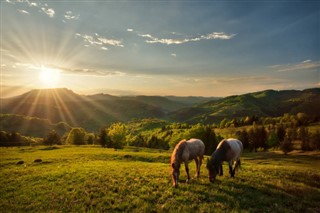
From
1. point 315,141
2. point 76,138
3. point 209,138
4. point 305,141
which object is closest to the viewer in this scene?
point 209,138

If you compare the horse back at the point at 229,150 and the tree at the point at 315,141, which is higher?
the horse back at the point at 229,150

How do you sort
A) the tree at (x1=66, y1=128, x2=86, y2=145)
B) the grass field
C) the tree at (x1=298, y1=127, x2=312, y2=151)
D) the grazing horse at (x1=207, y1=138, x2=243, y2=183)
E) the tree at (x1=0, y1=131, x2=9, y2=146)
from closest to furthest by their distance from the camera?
the grass field
the grazing horse at (x1=207, y1=138, x2=243, y2=183)
the tree at (x1=298, y1=127, x2=312, y2=151)
the tree at (x1=0, y1=131, x2=9, y2=146)
the tree at (x1=66, y1=128, x2=86, y2=145)

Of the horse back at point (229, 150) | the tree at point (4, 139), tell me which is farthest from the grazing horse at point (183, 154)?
the tree at point (4, 139)

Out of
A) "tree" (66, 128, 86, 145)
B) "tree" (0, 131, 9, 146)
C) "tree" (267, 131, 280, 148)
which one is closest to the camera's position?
"tree" (267, 131, 280, 148)

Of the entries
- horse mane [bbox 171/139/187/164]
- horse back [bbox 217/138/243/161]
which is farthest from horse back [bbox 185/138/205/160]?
horse back [bbox 217/138/243/161]

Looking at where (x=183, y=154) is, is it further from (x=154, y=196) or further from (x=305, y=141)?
(x=305, y=141)

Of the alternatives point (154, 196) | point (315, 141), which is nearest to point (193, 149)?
point (154, 196)

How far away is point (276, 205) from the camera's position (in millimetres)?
13531

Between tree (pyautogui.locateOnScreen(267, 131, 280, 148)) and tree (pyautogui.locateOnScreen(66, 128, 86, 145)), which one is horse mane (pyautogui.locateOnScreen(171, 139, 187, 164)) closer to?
tree (pyautogui.locateOnScreen(267, 131, 280, 148))

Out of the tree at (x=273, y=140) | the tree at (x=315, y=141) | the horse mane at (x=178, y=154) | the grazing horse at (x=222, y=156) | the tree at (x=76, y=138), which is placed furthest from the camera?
the tree at (x=76, y=138)

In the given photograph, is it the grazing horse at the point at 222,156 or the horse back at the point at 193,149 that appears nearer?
the grazing horse at the point at 222,156

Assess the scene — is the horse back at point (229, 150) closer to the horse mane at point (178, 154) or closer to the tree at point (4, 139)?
the horse mane at point (178, 154)

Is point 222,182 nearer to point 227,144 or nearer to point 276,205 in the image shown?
point 227,144

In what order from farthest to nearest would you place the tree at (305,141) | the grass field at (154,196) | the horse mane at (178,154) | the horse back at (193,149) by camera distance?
the tree at (305,141) → the horse back at (193,149) → the horse mane at (178,154) → the grass field at (154,196)
